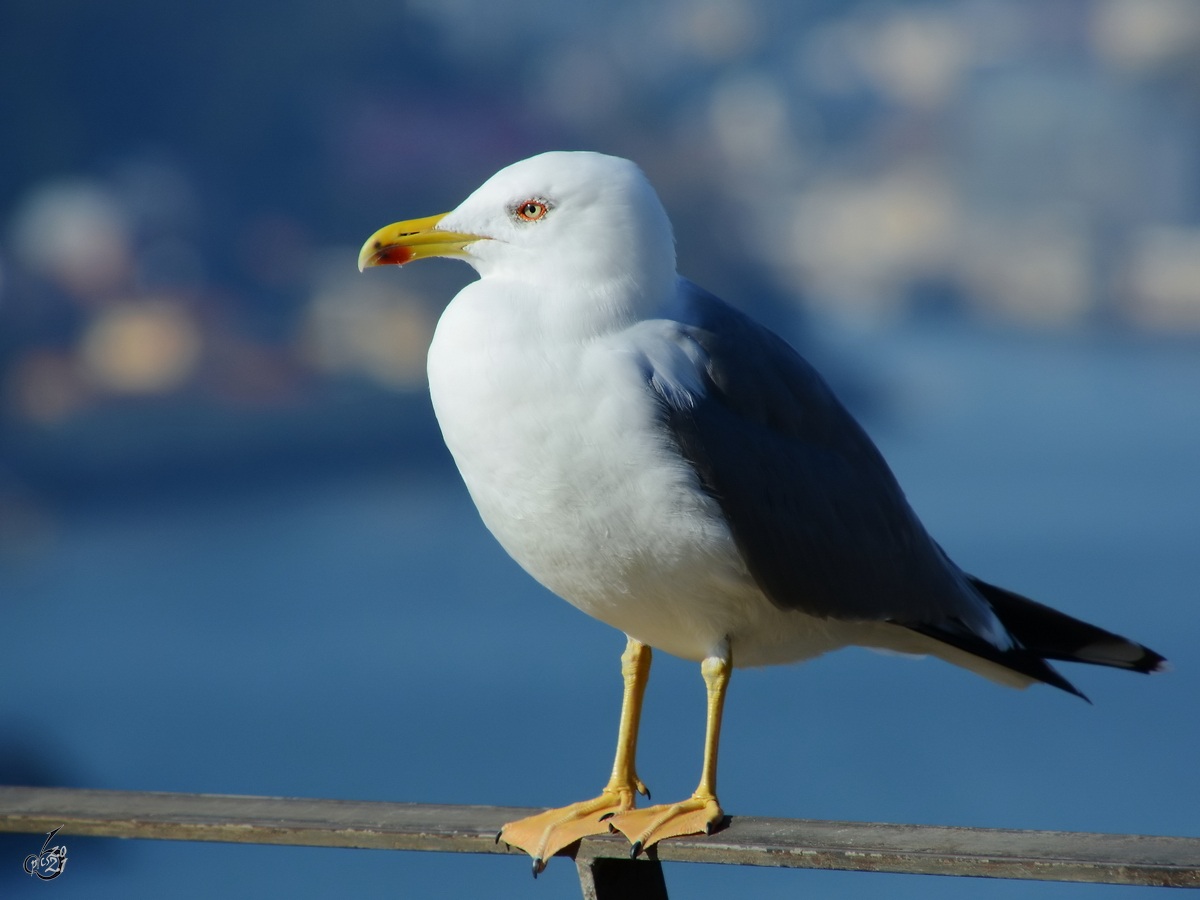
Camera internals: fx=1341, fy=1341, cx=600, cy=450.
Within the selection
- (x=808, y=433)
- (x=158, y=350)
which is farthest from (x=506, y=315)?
(x=158, y=350)

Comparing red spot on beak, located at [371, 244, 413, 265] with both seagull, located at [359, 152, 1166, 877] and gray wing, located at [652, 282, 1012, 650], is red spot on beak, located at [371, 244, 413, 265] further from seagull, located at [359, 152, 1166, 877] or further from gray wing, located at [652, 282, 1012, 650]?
gray wing, located at [652, 282, 1012, 650]

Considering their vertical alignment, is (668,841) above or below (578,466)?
below

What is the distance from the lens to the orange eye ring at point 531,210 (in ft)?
→ 4.89

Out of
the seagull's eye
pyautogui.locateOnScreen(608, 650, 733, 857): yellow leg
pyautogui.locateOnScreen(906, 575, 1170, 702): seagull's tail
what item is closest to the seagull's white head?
the seagull's eye

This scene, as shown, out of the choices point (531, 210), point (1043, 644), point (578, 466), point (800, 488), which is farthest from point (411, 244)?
point (1043, 644)

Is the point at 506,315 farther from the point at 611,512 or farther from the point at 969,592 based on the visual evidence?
the point at 969,592

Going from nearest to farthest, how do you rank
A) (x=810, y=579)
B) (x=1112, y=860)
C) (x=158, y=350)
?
(x=1112, y=860), (x=810, y=579), (x=158, y=350)

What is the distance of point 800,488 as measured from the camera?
1522 mm

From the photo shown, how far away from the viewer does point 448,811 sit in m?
1.58

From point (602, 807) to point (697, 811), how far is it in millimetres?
138

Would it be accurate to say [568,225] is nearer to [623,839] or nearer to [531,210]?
[531,210]

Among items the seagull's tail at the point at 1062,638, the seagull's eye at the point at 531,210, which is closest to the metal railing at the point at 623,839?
the seagull's tail at the point at 1062,638

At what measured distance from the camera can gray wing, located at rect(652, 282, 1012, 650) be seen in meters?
1.44

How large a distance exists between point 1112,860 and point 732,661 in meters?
0.46
